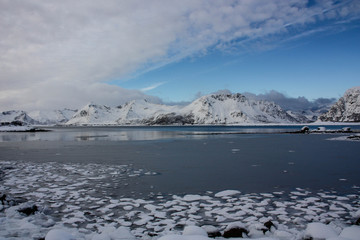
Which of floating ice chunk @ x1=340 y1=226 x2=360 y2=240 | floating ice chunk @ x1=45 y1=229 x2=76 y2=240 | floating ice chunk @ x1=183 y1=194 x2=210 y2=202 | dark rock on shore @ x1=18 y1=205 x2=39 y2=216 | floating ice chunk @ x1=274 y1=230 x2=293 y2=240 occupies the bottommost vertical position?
floating ice chunk @ x1=274 y1=230 x2=293 y2=240

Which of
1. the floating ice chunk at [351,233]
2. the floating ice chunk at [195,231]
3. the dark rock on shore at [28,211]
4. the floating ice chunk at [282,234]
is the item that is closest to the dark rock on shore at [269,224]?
the floating ice chunk at [282,234]

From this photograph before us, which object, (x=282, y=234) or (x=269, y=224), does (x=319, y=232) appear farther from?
(x=269, y=224)

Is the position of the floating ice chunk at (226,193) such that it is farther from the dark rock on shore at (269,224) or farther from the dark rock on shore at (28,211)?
the dark rock on shore at (28,211)

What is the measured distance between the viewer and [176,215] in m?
8.89

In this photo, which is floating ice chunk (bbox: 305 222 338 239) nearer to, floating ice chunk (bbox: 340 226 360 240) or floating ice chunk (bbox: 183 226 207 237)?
floating ice chunk (bbox: 340 226 360 240)

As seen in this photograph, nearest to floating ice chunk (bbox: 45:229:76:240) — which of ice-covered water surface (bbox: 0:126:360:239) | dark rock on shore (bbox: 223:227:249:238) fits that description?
ice-covered water surface (bbox: 0:126:360:239)

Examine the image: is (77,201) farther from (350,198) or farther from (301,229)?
(350,198)

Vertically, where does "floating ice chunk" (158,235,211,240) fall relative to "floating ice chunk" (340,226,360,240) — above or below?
above

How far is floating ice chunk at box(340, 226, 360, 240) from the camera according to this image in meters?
6.84

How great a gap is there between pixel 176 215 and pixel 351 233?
201 inches

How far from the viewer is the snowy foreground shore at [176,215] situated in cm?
729

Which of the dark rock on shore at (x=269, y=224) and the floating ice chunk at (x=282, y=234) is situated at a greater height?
the dark rock on shore at (x=269, y=224)

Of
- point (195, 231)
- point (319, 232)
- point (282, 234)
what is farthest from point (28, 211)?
point (319, 232)

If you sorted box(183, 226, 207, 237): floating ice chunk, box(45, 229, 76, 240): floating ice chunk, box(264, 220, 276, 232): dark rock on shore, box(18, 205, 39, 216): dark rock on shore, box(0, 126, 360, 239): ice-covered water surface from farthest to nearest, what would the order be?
box(18, 205, 39, 216): dark rock on shore → box(0, 126, 360, 239): ice-covered water surface → box(264, 220, 276, 232): dark rock on shore → box(183, 226, 207, 237): floating ice chunk → box(45, 229, 76, 240): floating ice chunk
